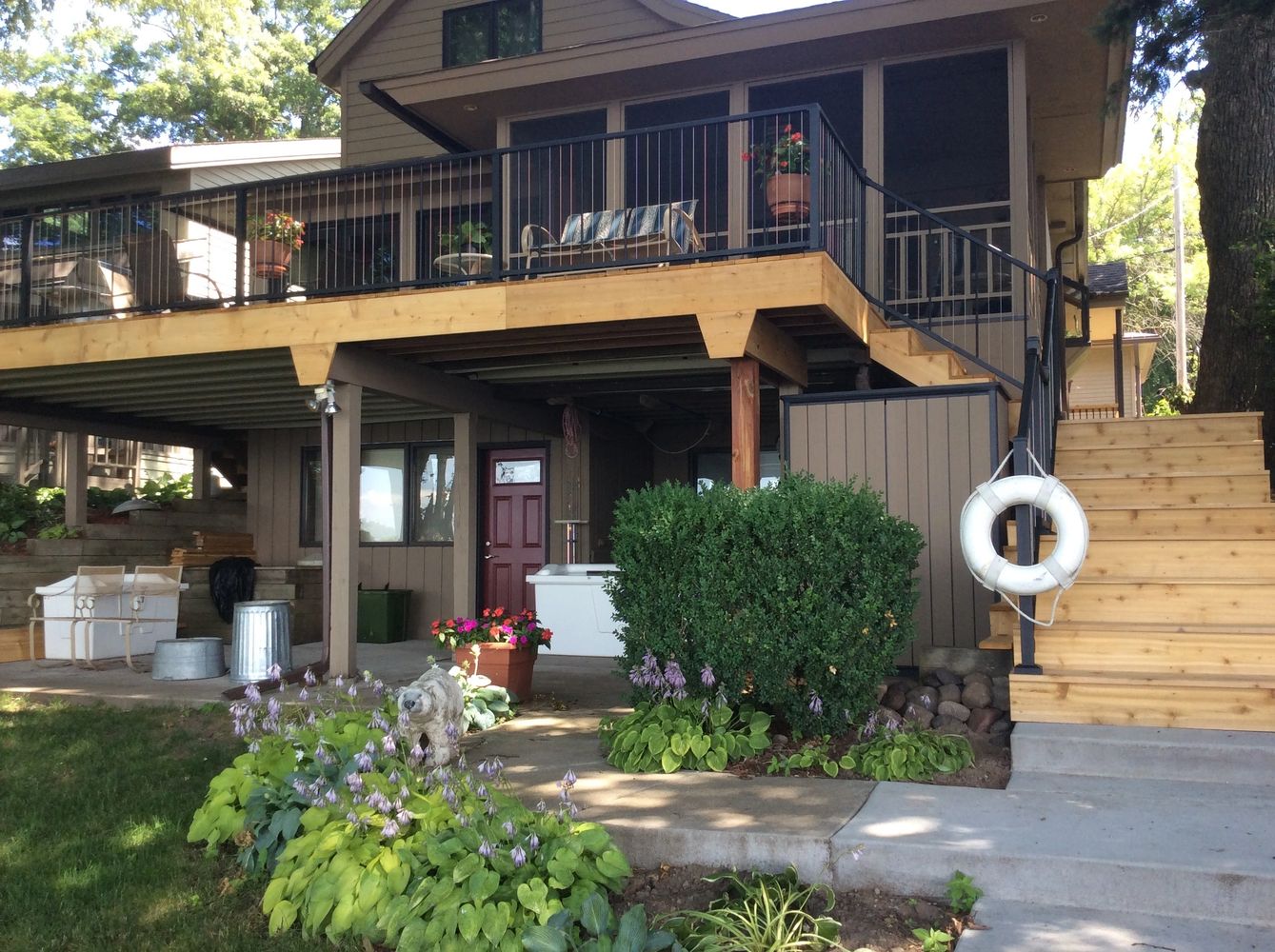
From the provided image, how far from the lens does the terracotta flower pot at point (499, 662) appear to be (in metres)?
6.88

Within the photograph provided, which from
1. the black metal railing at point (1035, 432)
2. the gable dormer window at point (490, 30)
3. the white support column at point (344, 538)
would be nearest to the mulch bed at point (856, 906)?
the black metal railing at point (1035, 432)

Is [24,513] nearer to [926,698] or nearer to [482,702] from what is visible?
[482,702]

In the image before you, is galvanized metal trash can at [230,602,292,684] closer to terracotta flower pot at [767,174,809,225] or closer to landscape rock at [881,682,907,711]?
landscape rock at [881,682,907,711]

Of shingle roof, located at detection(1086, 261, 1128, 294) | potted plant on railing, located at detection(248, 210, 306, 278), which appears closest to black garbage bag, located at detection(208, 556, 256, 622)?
potted plant on railing, located at detection(248, 210, 306, 278)

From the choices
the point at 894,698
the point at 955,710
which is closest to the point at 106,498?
the point at 894,698

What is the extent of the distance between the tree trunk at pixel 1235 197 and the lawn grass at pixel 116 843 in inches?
321

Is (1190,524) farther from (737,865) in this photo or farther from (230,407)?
(230,407)

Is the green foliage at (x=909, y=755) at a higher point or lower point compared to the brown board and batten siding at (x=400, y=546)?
lower

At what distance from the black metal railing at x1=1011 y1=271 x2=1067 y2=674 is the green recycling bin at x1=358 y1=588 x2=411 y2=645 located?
6789 mm

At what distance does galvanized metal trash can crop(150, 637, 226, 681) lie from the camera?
8.00 m

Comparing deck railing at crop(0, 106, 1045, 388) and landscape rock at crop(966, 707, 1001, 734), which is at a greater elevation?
deck railing at crop(0, 106, 1045, 388)

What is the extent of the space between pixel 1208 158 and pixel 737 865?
8.35m

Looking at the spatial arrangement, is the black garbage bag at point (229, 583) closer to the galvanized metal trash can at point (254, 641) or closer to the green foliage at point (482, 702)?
the galvanized metal trash can at point (254, 641)

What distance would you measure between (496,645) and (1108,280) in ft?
40.4
